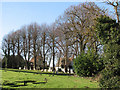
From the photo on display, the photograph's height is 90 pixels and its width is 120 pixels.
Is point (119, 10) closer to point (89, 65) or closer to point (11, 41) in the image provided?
point (89, 65)

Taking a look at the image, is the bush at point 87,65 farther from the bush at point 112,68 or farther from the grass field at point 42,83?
the bush at point 112,68

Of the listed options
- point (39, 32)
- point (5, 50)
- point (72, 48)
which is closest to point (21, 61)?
point (5, 50)

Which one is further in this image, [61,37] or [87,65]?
[61,37]

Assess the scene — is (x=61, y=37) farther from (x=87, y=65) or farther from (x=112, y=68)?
(x=112, y=68)

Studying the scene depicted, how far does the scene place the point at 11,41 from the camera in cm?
4559

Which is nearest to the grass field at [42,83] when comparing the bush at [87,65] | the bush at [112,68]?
the bush at [112,68]

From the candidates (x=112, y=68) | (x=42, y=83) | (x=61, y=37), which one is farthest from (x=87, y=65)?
(x=61, y=37)

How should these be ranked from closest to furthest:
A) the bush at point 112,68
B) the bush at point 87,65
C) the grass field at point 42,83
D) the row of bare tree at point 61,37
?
1. the grass field at point 42,83
2. the bush at point 112,68
3. the bush at point 87,65
4. the row of bare tree at point 61,37

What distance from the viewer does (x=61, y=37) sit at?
31625 millimetres

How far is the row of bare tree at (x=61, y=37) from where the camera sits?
87.7ft

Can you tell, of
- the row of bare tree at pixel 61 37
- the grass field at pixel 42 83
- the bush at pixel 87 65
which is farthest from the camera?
the row of bare tree at pixel 61 37

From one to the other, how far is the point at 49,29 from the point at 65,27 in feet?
31.3

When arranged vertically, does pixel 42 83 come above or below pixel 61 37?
below

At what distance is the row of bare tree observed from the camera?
87.7 feet
